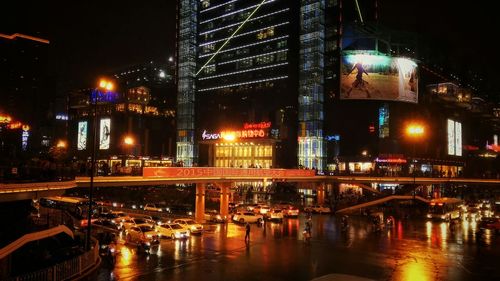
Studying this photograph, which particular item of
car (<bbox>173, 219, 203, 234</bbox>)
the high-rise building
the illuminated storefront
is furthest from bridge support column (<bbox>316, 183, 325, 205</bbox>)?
car (<bbox>173, 219, 203, 234</bbox>)

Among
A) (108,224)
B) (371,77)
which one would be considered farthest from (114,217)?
(371,77)

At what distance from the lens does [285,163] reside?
327 feet

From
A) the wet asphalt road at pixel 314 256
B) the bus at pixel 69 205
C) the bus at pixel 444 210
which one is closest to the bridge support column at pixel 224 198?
the wet asphalt road at pixel 314 256

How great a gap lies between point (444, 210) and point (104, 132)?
281 feet

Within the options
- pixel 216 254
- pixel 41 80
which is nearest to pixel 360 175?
pixel 216 254

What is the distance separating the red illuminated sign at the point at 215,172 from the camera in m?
37.9

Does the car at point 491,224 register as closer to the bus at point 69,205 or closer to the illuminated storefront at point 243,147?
the bus at point 69,205

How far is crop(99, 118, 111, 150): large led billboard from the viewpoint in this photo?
361 ft

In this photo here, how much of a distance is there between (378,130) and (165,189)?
4913cm

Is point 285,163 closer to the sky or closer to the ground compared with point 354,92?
closer to the ground

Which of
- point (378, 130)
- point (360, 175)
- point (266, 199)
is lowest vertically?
point (266, 199)

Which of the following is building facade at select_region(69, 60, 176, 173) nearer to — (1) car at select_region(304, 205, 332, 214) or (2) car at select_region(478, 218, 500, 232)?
(1) car at select_region(304, 205, 332, 214)

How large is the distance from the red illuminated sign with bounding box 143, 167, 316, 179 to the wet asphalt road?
5867 millimetres

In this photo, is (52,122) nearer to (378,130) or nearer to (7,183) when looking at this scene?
(378,130)
